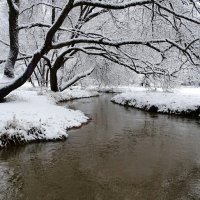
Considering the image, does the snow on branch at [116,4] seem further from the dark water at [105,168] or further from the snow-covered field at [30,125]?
the dark water at [105,168]

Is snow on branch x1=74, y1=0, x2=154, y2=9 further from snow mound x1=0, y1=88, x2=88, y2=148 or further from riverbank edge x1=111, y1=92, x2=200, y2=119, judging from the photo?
riverbank edge x1=111, y1=92, x2=200, y2=119

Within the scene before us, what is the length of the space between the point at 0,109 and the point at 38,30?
653 inches

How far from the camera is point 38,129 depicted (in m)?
10.3

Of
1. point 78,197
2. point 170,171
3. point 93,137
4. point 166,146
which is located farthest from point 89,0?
point 78,197

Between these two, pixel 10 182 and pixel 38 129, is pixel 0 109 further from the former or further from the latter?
pixel 10 182

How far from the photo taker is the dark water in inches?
236

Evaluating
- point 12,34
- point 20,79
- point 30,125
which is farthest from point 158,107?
point 30,125

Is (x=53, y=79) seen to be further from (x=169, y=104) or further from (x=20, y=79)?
(x=20, y=79)

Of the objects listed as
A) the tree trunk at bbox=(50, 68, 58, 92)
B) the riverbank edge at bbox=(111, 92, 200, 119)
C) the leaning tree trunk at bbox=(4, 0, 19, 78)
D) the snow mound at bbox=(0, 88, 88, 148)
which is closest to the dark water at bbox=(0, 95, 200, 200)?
the snow mound at bbox=(0, 88, 88, 148)

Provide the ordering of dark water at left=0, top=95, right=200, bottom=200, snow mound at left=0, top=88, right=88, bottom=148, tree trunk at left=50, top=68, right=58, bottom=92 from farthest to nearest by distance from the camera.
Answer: tree trunk at left=50, top=68, right=58, bottom=92 → snow mound at left=0, top=88, right=88, bottom=148 → dark water at left=0, top=95, right=200, bottom=200

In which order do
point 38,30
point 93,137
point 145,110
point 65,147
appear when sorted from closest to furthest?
point 65,147 → point 93,137 → point 145,110 → point 38,30

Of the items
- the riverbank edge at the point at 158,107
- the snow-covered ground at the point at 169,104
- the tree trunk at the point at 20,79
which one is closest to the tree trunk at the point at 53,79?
the riverbank edge at the point at 158,107

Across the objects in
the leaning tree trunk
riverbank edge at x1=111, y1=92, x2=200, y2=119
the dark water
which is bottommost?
the dark water

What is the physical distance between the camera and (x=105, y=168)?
7.56 metres
